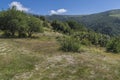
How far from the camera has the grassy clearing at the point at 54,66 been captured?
105 feet

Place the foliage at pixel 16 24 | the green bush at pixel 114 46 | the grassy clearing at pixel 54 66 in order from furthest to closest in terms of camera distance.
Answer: the foliage at pixel 16 24, the green bush at pixel 114 46, the grassy clearing at pixel 54 66

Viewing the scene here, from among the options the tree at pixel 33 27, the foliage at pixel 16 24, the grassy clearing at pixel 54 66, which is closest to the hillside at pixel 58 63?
the grassy clearing at pixel 54 66

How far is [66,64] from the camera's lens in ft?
120

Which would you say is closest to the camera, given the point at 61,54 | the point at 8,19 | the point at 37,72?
the point at 37,72

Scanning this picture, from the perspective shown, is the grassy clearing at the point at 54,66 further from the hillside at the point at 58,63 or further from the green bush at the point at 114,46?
the green bush at the point at 114,46

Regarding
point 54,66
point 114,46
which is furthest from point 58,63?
point 114,46

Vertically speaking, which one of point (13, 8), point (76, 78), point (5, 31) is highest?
point (13, 8)

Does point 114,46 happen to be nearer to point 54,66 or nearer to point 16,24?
point 54,66

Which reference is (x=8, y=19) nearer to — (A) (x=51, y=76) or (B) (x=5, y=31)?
(B) (x=5, y=31)

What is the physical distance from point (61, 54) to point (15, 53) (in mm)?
8990

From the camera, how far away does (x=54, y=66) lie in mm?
35844

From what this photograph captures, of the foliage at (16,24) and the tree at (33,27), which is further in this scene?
the tree at (33,27)

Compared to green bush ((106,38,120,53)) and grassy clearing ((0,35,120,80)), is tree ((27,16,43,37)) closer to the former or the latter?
grassy clearing ((0,35,120,80))

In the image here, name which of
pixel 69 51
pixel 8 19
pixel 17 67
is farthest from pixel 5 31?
pixel 17 67
